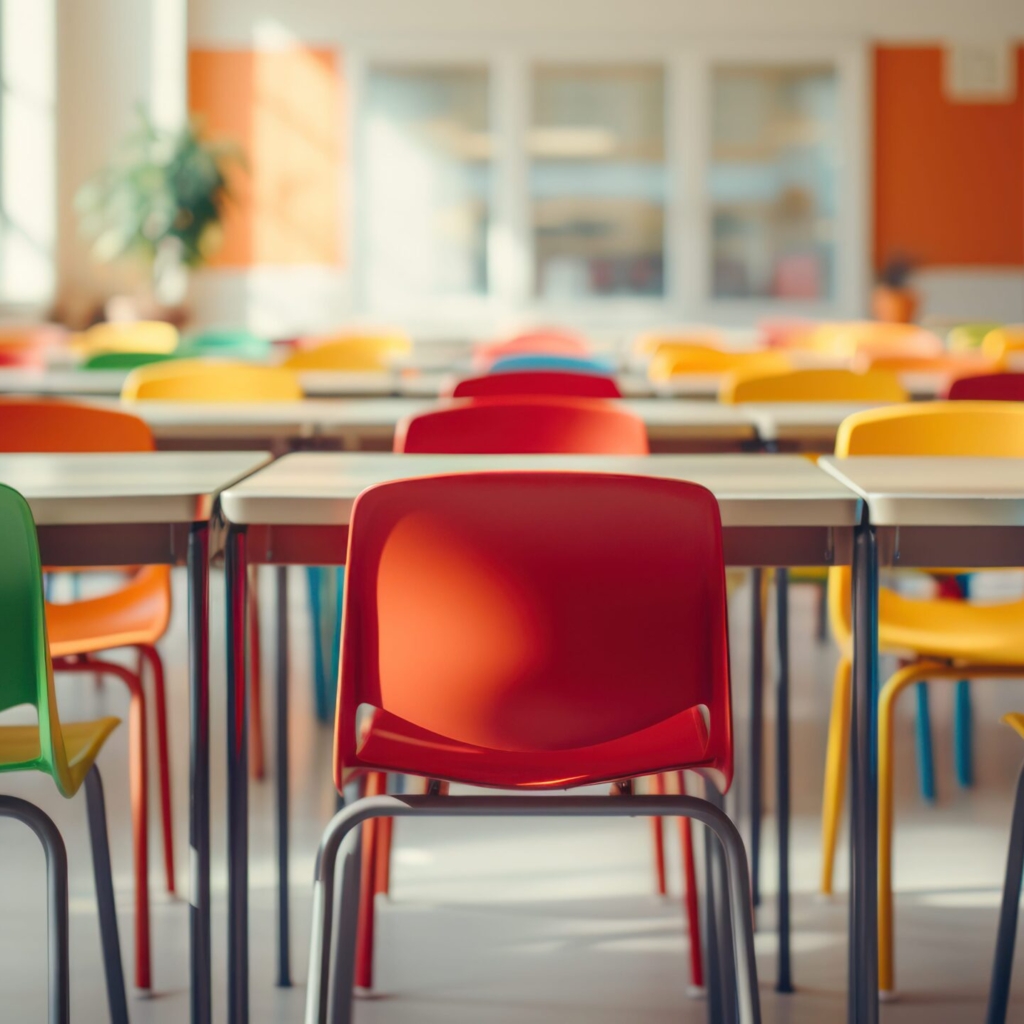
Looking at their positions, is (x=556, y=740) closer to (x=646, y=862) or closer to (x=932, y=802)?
(x=646, y=862)

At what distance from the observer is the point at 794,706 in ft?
11.0

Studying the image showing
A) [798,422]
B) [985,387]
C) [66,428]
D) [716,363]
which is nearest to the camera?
[66,428]

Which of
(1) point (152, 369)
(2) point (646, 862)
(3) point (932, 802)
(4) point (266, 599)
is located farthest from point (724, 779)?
(4) point (266, 599)

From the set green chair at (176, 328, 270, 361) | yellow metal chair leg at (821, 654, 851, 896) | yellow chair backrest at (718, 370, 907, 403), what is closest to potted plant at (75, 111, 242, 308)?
green chair at (176, 328, 270, 361)

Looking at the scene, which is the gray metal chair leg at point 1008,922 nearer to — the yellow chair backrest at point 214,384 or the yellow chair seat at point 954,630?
the yellow chair seat at point 954,630

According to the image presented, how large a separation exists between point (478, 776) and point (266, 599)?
343cm

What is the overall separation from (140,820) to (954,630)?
1241 millimetres

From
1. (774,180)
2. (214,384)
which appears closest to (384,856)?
(214,384)

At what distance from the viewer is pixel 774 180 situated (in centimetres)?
1045

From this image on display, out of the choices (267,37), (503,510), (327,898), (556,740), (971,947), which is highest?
(267,37)

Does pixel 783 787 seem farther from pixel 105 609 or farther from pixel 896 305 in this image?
pixel 896 305

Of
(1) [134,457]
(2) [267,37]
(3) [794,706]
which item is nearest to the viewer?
(1) [134,457]

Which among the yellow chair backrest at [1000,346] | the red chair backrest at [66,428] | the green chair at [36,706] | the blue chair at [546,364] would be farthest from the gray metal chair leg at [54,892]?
the yellow chair backrest at [1000,346]

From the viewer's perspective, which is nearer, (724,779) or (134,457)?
(724,779)
